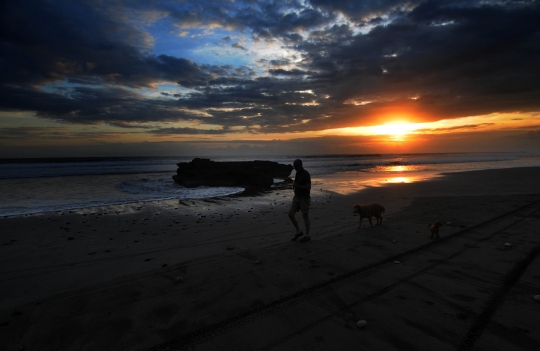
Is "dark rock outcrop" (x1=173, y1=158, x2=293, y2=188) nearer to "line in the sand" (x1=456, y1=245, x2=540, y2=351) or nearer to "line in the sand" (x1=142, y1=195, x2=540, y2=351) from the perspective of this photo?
"line in the sand" (x1=142, y1=195, x2=540, y2=351)

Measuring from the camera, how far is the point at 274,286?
4566 millimetres

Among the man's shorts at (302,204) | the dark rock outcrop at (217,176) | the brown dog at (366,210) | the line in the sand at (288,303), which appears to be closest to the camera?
the line in the sand at (288,303)

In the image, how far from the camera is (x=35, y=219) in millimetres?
10195

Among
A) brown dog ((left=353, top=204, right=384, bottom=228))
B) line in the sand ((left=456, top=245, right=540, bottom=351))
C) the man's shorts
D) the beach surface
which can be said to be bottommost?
the beach surface

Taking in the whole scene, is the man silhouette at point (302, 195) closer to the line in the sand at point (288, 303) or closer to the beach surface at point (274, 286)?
the beach surface at point (274, 286)

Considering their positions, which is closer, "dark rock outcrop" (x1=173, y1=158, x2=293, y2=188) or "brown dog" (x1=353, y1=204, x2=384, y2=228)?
"brown dog" (x1=353, y1=204, x2=384, y2=228)

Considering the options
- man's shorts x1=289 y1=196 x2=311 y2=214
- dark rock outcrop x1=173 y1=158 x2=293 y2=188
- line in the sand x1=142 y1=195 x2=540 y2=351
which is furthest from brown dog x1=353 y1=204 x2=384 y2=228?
dark rock outcrop x1=173 y1=158 x2=293 y2=188

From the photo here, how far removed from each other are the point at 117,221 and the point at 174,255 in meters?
4.86

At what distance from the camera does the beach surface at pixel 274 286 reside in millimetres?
3291

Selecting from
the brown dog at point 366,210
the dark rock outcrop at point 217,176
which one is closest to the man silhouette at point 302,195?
the brown dog at point 366,210

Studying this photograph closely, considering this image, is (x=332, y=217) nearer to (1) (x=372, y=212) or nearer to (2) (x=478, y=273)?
(1) (x=372, y=212)

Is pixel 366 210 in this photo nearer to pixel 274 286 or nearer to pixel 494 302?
pixel 494 302

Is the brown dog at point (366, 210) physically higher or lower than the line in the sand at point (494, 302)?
higher

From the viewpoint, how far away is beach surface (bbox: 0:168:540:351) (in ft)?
10.8
